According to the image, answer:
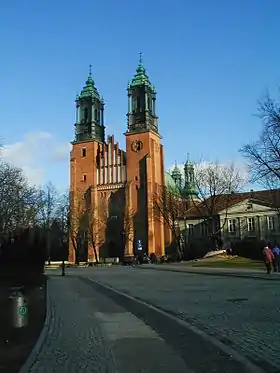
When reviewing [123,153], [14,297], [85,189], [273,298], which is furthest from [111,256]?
[14,297]

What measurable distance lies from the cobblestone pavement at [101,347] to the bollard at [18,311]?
2.18ft

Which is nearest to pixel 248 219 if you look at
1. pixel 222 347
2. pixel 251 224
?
pixel 251 224

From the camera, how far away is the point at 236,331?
1012 cm

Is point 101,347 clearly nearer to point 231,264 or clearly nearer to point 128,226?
point 231,264

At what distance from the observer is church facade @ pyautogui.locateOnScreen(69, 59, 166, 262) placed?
91.4 m

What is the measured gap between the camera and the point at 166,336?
1045 centimetres

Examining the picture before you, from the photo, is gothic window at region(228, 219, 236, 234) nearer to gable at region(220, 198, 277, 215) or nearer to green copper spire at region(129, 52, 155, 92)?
gable at region(220, 198, 277, 215)

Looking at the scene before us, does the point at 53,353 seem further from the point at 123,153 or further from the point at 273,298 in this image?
the point at 123,153

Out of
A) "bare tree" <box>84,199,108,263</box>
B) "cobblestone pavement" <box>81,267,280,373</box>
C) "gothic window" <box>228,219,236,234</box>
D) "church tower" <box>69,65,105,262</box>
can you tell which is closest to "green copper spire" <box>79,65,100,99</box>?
"church tower" <box>69,65,105,262</box>

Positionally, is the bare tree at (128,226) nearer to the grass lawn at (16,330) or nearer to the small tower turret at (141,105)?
the small tower turret at (141,105)

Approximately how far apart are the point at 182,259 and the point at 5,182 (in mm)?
30461

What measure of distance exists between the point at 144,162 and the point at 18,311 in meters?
84.8

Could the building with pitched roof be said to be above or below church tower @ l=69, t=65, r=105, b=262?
below

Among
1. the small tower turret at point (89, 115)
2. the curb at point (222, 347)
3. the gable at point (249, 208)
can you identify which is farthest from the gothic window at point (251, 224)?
the curb at point (222, 347)
